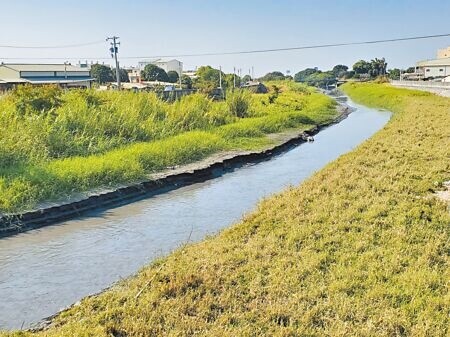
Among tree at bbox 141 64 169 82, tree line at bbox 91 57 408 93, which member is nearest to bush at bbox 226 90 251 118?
tree line at bbox 91 57 408 93

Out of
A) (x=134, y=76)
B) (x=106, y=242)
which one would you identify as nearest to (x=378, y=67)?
(x=134, y=76)

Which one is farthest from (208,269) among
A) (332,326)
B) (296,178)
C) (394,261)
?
(296,178)

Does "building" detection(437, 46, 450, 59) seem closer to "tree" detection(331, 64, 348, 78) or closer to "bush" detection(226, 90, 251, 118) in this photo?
"tree" detection(331, 64, 348, 78)

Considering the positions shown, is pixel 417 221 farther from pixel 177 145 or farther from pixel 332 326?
pixel 177 145

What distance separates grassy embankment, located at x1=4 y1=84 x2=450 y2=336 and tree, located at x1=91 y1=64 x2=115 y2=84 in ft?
210

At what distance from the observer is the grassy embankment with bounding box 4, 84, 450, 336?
3936mm

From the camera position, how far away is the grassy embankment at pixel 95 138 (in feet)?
32.7

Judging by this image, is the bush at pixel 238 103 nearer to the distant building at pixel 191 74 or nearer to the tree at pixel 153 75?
the tree at pixel 153 75

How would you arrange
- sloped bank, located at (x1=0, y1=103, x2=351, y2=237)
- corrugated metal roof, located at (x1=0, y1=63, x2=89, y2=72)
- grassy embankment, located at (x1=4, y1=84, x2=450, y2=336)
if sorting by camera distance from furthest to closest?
corrugated metal roof, located at (x1=0, y1=63, x2=89, y2=72) < sloped bank, located at (x1=0, y1=103, x2=351, y2=237) < grassy embankment, located at (x1=4, y1=84, x2=450, y2=336)

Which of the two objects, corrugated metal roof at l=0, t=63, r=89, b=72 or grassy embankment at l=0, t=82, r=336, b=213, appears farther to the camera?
corrugated metal roof at l=0, t=63, r=89, b=72

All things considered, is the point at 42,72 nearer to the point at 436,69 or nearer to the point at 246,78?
the point at 246,78

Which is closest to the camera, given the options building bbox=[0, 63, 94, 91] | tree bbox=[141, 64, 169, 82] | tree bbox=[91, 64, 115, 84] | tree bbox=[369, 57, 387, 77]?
building bbox=[0, 63, 94, 91]

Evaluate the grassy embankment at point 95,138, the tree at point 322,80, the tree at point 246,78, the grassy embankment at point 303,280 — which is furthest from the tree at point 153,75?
the grassy embankment at point 303,280

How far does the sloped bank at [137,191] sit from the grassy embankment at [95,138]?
371 millimetres
